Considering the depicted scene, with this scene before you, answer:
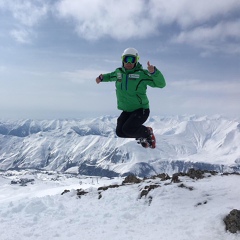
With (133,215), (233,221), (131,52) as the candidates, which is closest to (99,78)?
(131,52)

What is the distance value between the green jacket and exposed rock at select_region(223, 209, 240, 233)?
547 centimetres

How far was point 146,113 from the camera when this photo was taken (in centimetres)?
1285

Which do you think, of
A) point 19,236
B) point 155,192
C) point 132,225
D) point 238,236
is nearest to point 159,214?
point 132,225

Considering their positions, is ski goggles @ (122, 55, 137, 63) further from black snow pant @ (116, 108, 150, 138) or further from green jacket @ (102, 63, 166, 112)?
black snow pant @ (116, 108, 150, 138)

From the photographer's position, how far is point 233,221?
952 cm

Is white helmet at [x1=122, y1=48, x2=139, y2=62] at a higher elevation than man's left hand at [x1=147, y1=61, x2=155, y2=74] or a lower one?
higher

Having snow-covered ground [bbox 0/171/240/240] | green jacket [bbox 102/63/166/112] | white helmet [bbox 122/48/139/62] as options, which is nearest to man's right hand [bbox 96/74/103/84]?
green jacket [bbox 102/63/166/112]

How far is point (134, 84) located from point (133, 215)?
227 inches

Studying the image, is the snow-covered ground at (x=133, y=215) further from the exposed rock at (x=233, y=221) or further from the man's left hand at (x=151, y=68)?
the man's left hand at (x=151, y=68)

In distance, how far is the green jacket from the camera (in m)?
11.7

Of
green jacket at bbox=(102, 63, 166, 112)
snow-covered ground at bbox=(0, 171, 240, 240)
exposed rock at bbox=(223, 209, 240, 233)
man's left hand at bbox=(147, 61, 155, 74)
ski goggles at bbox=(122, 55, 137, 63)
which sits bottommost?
snow-covered ground at bbox=(0, 171, 240, 240)

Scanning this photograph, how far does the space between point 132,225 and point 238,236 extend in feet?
13.2

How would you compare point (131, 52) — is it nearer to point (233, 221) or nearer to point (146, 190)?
point (233, 221)

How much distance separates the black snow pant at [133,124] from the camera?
12539 millimetres
